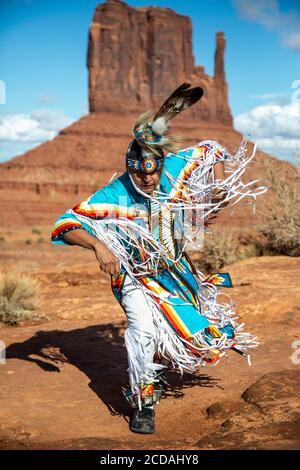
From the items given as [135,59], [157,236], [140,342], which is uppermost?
[135,59]

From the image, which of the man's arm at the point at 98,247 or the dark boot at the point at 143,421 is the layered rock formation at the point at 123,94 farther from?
the dark boot at the point at 143,421

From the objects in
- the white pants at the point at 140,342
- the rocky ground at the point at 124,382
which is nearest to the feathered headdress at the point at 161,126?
the white pants at the point at 140,342

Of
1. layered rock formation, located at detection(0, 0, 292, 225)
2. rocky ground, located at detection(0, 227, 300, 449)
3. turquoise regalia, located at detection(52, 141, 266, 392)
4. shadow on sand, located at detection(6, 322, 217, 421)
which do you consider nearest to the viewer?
rocky ground, located at detection(0, 227, 300, 449)

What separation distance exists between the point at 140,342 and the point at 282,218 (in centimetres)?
777

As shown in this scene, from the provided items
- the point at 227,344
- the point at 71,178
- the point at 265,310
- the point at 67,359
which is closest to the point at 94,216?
the point at 227,344

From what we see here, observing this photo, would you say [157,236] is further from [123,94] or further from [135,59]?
[135,59]

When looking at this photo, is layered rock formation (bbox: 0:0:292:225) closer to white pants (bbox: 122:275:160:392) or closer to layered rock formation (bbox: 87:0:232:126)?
layered rock formation (bbox: 87:0:232:126)

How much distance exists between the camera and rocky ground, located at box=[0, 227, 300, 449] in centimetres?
389

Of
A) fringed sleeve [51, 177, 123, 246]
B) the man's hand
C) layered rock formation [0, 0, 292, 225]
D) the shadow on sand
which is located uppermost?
layered rock formation [0, 0, 292, 225]

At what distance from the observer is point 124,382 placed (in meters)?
5.42

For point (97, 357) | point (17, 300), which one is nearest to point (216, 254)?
point (17, 300)

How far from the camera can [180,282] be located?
4477 millimetres

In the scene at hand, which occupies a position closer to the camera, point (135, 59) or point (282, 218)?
point (282, 218)

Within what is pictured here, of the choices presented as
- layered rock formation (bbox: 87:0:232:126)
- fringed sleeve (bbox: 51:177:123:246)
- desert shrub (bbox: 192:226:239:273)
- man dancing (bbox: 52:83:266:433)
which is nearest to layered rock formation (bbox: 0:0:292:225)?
layered rock formation (bbox: 87:0:232:126)
